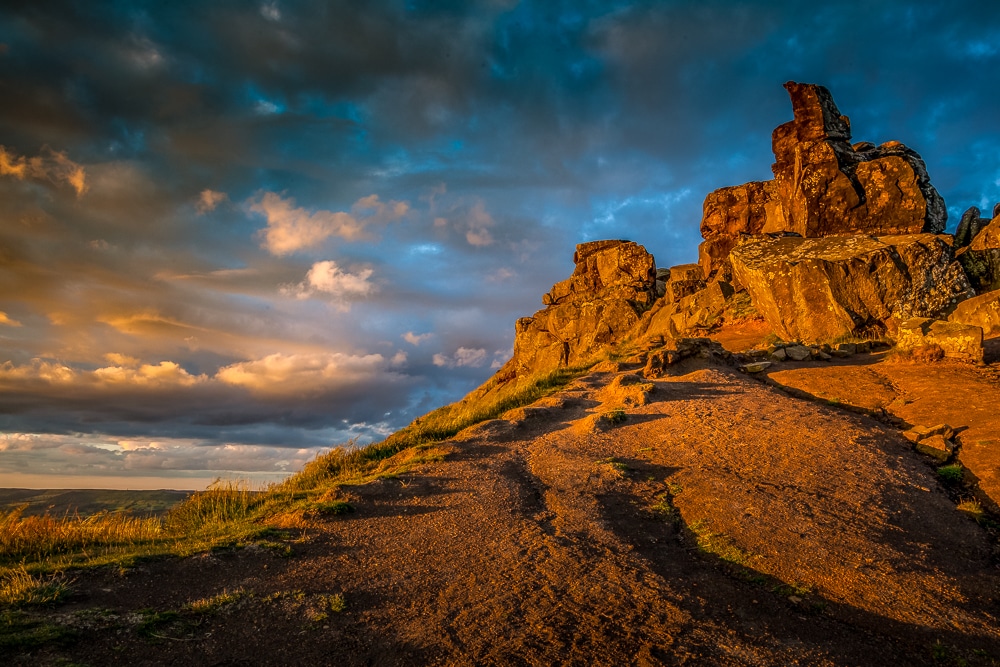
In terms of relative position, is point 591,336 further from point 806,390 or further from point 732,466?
point 732,466

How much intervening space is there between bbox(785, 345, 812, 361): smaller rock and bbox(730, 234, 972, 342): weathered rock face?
4.57 m

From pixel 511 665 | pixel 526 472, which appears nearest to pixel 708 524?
pixel 526 472

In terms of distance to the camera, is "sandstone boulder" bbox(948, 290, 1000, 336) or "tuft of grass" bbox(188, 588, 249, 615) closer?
"tuft of grass" bbox(188, 588, 249, 615)

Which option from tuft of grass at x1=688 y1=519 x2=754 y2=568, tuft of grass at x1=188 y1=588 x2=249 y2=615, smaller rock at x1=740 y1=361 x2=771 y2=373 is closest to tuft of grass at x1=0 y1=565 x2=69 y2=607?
tuft of grass at x1=188 y1=588 x2=249 y2=615

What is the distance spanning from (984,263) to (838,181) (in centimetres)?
1074

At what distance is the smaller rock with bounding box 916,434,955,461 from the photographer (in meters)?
12.2

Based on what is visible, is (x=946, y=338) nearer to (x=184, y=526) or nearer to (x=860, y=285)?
(x=860, y=285)

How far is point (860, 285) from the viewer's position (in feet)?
81.3

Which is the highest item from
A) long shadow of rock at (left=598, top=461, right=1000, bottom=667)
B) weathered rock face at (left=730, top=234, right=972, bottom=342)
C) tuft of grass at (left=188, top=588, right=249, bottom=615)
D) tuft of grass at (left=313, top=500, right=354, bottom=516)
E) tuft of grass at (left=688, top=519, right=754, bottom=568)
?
weathered rock face at (left=730, top=234, right=972, bottom=342)

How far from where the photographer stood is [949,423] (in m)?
13.4

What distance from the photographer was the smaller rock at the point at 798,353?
21.1 meters

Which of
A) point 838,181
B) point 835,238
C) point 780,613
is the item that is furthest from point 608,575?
point 838,181

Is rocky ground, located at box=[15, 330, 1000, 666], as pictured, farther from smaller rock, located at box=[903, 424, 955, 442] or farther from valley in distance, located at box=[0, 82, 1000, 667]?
smaller rock, located at box=[903, 424, 955, 442]

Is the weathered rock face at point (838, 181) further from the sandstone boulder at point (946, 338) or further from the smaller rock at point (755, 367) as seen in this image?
the smaller rock at point (755, 367)
